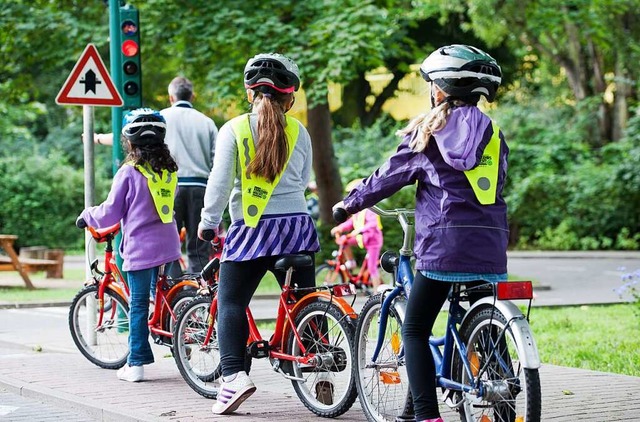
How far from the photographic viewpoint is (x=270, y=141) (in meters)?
6.86

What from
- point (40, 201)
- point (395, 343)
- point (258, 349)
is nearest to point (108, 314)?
point (258, 349)

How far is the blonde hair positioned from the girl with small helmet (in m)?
1.28

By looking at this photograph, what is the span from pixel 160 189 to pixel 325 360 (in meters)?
2.09

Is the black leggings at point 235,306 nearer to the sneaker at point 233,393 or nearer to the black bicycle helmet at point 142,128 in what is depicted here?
the sneaker at point 233,393

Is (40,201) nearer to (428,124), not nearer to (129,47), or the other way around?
(129,47)

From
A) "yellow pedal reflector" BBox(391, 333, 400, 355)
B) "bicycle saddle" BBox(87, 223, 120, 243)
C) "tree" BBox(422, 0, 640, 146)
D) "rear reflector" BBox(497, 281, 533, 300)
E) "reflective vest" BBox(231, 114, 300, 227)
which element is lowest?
"yellow pedal reflector" BBox(391, 333, 400, 355)

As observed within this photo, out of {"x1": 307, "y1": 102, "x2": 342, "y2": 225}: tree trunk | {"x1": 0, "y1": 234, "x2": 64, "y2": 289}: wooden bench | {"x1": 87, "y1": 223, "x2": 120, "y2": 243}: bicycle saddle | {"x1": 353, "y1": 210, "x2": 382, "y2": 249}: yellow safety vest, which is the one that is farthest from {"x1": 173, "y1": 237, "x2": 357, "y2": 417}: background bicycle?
{"x1": 307, "y1": 102, "x2": 342, "y2": 225}: tree trunk

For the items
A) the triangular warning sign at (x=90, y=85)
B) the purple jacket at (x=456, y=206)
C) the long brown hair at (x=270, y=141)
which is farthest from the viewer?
the triangular warning sign at (x=90, y=85)

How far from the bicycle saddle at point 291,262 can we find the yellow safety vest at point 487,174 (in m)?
1.50

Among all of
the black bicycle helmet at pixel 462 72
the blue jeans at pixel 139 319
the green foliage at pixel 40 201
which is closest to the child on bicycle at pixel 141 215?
the blue jeans at pixel 139 319

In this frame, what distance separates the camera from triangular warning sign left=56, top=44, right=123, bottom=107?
1054 cm

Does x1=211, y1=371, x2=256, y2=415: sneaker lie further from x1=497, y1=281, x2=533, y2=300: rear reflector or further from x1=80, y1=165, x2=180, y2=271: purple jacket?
x1=497, y1=281, x2=533, y2=300: rear reflector

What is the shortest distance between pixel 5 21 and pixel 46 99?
58.7ft

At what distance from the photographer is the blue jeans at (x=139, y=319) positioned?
8.28m
